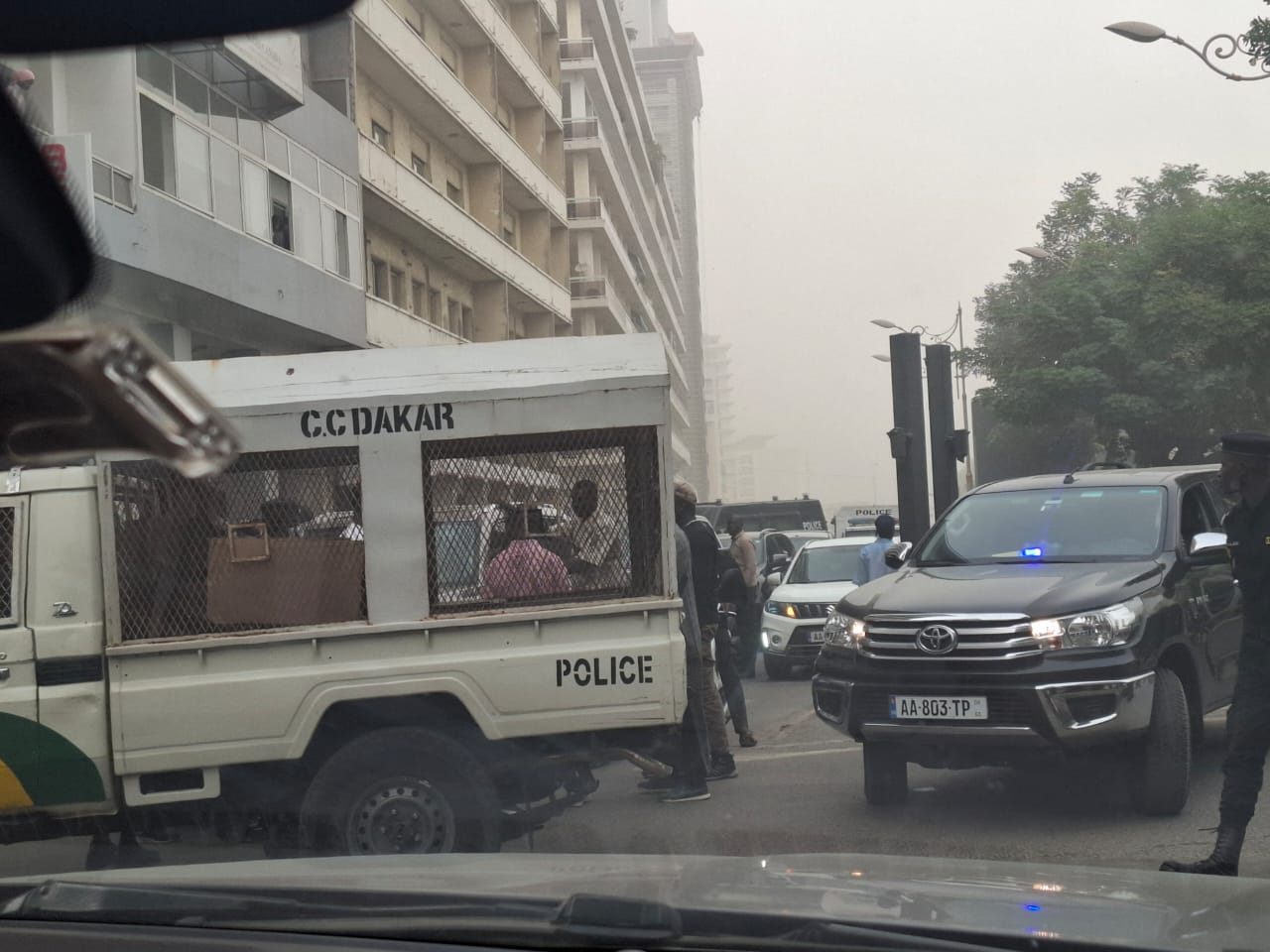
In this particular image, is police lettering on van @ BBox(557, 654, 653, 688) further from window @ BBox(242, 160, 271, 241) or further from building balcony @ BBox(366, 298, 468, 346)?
building balcony @ BBox(366, 298, 468, 346)

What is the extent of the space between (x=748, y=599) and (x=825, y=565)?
3670 mm

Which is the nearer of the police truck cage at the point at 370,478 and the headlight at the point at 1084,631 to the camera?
the police truck cage at the point at 370,478

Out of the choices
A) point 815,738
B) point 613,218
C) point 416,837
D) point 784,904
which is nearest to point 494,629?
point 416,837

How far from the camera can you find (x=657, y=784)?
8953 mm

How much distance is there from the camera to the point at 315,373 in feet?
21.6

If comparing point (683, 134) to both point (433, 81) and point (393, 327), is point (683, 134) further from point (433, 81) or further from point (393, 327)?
point (393, 327)

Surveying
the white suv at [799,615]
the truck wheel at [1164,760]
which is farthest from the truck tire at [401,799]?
the white suv at [799,615]

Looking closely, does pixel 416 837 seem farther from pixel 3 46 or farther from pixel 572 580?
pixel 3 46

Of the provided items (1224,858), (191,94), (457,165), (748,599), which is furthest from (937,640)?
(457,165)

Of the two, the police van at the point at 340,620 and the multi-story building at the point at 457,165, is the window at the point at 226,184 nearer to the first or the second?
the multi-story building at the point at 457,165

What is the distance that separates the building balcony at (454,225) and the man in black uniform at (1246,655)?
24981mm

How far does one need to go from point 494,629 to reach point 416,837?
917 millimetres

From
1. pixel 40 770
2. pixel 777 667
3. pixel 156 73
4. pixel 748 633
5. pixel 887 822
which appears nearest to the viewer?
pixel 40 770

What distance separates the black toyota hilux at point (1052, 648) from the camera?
7160mm
